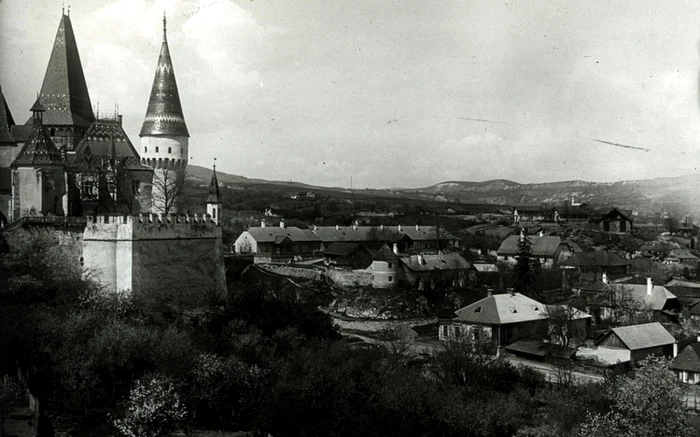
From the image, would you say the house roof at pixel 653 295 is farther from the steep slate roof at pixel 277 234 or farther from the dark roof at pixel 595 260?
the steep slate roof at pixel 277 234

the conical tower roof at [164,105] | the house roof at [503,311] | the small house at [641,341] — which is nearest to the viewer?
the small house at [641,341]

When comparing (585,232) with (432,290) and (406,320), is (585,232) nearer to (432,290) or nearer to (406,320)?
(432,290)

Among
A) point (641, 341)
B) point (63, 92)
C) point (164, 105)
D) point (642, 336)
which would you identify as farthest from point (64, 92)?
point (642, 336)

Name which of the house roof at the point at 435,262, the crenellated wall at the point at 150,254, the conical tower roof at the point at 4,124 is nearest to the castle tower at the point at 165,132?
the crenellated wall at the point at 150,254

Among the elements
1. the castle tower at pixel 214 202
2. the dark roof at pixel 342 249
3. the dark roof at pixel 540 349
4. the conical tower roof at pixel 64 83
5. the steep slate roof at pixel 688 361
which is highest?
the conical tower roof at pixel 64 83

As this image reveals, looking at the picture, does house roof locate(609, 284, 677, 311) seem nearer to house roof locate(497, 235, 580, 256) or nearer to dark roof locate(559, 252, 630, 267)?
dark roof locate(559, 252, 630, 267)
